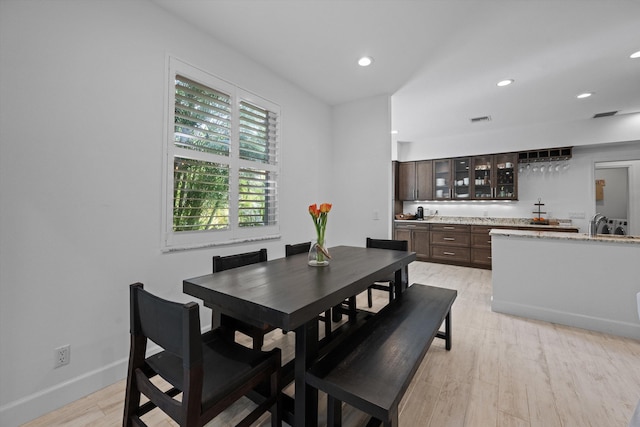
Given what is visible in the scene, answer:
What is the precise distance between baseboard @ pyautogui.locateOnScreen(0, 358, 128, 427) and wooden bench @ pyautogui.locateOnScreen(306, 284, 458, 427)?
160 cm

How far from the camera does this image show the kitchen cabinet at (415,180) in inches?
244

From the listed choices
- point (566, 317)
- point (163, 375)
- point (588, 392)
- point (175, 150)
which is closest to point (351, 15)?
point (175, 150)

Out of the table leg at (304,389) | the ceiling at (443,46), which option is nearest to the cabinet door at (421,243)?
the ceiling at (443,46)

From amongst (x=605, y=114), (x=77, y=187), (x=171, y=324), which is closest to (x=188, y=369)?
(x=171, y=324)

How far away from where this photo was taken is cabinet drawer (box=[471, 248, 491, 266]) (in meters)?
5.13

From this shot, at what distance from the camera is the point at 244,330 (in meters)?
1.79

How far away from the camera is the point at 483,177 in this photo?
5.62 meters

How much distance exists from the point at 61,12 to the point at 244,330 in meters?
2.34

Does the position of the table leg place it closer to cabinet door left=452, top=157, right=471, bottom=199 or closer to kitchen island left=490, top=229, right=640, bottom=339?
kitchen island left=490, top=229, right=640, bottom=339

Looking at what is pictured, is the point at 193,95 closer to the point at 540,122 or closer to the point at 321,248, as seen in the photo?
the point at 321,248

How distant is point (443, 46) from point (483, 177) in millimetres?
3820

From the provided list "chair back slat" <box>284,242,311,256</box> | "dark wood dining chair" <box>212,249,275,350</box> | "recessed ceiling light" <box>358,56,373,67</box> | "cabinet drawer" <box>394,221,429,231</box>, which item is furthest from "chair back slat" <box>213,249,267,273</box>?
"cabinet drawer" <box>394,221,429,231</box>

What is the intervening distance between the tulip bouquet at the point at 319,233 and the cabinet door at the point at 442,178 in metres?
4.88

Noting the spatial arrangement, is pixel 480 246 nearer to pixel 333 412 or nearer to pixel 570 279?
pixel 570 279
